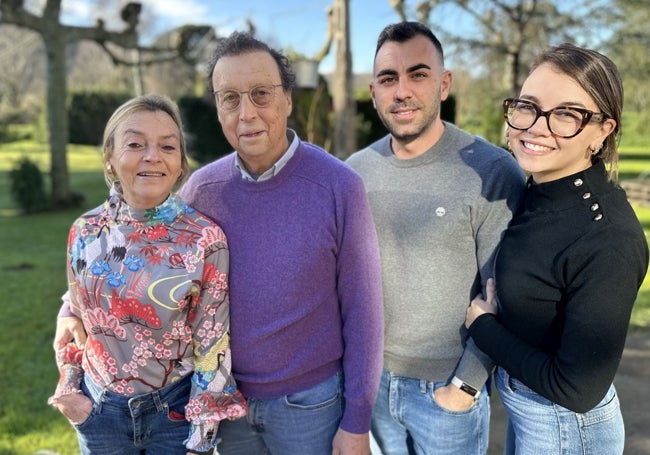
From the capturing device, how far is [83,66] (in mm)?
41875

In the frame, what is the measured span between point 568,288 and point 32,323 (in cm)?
535

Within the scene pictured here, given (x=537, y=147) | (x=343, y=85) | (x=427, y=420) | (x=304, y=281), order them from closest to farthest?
(x=537, y=147) → (x=304, y=281) → (x=427, y=420) → (x=343, y=85)

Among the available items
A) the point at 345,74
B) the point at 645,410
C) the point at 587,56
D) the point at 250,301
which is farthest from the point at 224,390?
the point at 345,74

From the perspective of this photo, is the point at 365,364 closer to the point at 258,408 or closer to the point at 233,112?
the point at 258,408

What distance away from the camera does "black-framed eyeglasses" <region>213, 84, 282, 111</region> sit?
170 cm

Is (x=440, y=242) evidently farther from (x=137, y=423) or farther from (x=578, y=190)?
(x=137, y=423)

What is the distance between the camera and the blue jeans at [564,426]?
1529mm

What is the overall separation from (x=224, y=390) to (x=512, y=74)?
544 inches

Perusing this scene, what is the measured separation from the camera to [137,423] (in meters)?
1.73

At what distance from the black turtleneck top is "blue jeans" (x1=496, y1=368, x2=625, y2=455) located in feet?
0.30

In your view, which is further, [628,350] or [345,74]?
[345,74]

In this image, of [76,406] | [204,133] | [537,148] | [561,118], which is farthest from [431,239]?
[204,133]

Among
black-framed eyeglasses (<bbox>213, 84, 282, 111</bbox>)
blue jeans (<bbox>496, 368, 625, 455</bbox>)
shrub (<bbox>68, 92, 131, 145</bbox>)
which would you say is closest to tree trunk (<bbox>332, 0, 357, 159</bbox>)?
black-framed eyeglasses (<bbox>213, 84, 282, 111</bbox>)

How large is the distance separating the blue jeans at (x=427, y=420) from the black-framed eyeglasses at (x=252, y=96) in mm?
1103
